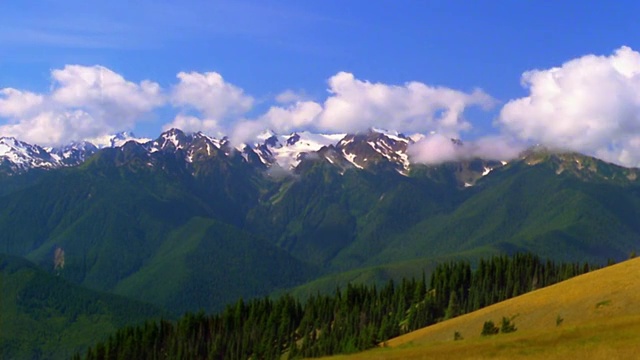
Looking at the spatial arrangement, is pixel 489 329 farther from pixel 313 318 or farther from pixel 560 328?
pixel 313 318

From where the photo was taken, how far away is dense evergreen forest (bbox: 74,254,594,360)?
575ft

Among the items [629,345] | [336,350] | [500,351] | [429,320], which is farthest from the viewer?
[429,320]

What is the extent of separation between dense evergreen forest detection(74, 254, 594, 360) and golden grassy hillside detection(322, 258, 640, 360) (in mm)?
56695

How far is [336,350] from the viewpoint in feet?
449

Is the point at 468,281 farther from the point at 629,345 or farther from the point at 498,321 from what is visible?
the point at 629,345

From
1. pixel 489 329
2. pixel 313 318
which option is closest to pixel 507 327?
pixel 489 329

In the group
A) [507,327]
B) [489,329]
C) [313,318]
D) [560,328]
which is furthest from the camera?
[313,318]

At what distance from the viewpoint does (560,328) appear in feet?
221

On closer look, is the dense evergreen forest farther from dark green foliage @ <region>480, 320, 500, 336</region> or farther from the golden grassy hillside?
dark green foliage @ <region>480, 320, 500, 336</region>

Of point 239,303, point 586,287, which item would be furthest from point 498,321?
point 239,303

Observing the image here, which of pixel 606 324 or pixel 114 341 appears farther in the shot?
pixel 114 341

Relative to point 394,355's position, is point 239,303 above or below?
above

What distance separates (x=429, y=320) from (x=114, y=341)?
80.5 m

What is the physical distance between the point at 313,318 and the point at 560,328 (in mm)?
122788
